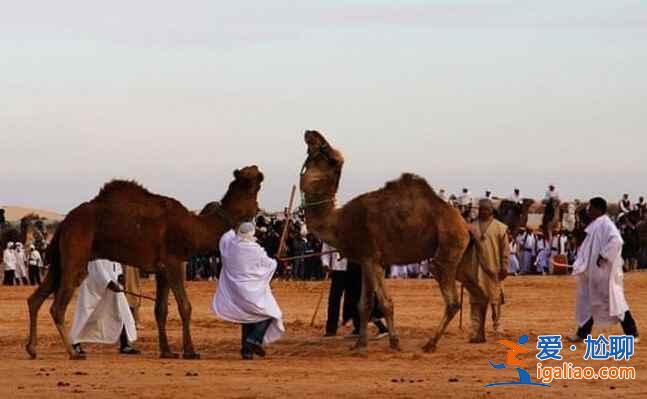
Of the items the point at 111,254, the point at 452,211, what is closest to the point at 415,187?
the point at 452,211

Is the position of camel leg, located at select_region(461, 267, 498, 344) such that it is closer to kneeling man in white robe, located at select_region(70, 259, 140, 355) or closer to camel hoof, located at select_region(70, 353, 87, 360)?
kneeling man in white robe, located at select_region(70, 259, 140, 355)

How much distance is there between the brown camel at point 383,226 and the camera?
19.9m

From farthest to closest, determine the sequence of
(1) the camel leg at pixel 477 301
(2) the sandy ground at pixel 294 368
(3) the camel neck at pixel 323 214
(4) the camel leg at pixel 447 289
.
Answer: (1) the camel leg at pixel 477 301
(3) the camel neck at pixel 323 214
(4) the camel leg at pixel 447 289
(2) the sandy ground at pixel 294 368

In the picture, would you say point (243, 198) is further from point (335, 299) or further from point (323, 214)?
point (335, 299)

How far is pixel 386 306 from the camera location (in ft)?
65.0

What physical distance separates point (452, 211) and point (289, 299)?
14621 millimetres

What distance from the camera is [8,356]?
19594 mm

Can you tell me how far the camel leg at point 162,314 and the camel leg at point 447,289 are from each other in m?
3.27

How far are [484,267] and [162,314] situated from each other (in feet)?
15.1

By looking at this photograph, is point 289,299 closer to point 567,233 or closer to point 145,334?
point 145,334

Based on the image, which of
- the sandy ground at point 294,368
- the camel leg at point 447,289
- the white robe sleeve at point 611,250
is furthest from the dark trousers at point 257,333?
the white robe sleeve at point 611,250

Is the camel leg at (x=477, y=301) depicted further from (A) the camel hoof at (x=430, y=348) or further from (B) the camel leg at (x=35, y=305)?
(B) the camel leg at (x=35, y=305)

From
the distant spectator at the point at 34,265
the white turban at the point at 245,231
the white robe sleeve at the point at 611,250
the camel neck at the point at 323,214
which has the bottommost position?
the distant spectator at the point at 34,265

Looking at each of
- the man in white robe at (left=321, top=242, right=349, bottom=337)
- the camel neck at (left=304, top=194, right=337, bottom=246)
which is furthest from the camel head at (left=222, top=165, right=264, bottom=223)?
the man in white robe at (left=321, top=242, right=349, bottom=337)
